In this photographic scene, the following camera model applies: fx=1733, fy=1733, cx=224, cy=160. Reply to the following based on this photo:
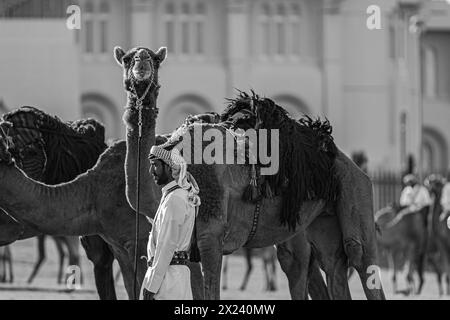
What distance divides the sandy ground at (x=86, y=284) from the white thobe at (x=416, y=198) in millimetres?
1416

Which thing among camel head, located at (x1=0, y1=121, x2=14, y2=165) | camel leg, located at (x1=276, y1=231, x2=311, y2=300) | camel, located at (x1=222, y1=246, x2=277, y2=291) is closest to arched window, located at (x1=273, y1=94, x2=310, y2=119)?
camel, located at (x1=222, y1=246, x2=277, y2=291)

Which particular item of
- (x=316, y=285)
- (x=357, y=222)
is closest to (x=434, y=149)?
(x=316, y=285)

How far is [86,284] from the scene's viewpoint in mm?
27672

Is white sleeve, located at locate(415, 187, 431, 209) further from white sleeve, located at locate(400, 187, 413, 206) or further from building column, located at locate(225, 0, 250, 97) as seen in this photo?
building column, located at locate(225, 0, 250, 97)

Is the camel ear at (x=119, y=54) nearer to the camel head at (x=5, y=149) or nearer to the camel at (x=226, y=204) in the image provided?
the camel at (x=226, y=204)

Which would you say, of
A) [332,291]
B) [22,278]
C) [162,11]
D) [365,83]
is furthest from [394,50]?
[332,291]

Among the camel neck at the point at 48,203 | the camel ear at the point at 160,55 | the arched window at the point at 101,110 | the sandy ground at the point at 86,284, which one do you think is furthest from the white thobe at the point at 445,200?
the arched window at the point at 101,110

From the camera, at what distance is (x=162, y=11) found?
6694cm

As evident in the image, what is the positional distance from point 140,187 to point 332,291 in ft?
9.00

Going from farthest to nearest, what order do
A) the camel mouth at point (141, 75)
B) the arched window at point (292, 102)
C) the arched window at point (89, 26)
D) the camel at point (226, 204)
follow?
the arched window at point (292, 102) < the arched window at point (89, 26) < the camel mouth at point (141, 75) < the camel at point (226, 204)

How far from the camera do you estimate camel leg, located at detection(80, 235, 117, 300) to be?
1788cm

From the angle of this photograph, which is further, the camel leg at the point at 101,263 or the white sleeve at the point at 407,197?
the white sleeve at the point at 407,197

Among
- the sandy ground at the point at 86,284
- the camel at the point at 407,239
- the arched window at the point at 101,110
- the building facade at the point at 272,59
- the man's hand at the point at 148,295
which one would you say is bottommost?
the sandy ground at the point at 86,284

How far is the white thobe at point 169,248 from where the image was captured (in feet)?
42.2
